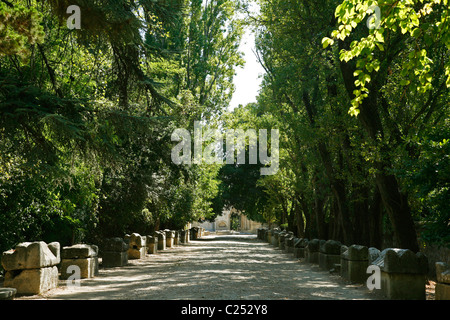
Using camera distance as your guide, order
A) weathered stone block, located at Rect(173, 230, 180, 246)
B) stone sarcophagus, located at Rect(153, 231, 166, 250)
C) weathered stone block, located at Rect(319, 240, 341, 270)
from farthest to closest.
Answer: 1. weathered stone block, located at Rect(173, 230, 180, 246)
2. stone sarcophagus, located at Rect(153, 231, 166, 250)
3. weathered stone block, located at Rect(319, 240, 341, 270)

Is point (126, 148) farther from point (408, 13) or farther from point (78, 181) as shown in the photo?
point (408, 13)

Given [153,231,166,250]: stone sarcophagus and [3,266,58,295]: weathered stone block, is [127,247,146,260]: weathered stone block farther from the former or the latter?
[3,266,58,295]: weathered stone block

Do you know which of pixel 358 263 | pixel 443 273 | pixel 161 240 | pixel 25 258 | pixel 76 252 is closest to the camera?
pixel 443 273

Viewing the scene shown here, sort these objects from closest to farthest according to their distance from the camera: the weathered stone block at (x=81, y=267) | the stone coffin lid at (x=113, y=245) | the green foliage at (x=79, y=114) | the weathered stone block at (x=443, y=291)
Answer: the weathered stone block at (x=443, y=291), the green foliage at (x=79, y=114), the weathered stone block at (x=81, y=267), the stone coffin lid at (x=113, y=245)

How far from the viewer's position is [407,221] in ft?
35.0

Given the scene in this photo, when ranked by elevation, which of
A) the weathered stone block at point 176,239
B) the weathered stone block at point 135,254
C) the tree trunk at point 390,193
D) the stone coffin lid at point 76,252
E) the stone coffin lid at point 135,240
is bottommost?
the weathered stone block at point 176,239

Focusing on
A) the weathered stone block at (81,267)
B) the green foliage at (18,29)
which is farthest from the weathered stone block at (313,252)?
the green foliage at (18,29)

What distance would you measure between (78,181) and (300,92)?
29.8 feet

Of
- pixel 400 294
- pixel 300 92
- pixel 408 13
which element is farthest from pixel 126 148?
pixel 408 13

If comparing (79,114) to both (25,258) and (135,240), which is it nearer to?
(25,258)

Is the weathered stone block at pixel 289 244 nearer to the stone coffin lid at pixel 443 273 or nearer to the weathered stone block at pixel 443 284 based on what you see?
the stone coffin lid at pixel 443 273

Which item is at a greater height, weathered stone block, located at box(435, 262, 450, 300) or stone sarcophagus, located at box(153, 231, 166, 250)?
weathered stone block, located at box(435, 262, 450, 300)

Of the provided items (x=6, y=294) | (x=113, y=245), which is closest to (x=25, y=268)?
(x=6, y=294)

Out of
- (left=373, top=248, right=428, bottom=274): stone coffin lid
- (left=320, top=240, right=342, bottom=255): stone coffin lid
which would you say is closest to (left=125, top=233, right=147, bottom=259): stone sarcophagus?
(left=320, top=240, right=342, bottom=255): stone coffin lid
